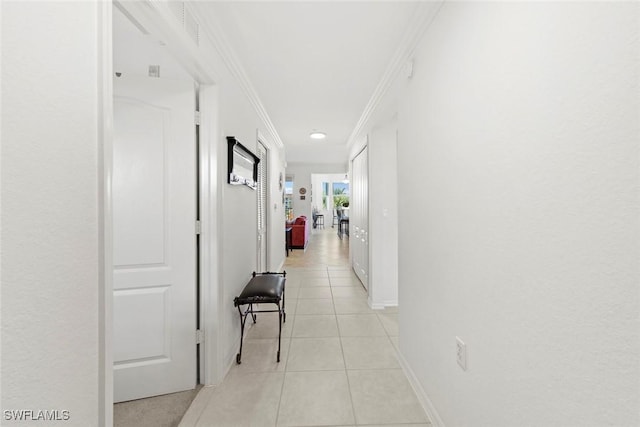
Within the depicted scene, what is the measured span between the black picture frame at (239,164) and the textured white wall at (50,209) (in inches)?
51.3

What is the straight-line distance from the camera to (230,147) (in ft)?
7.32

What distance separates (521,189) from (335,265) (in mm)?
5072

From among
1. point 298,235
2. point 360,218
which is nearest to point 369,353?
point 360,218

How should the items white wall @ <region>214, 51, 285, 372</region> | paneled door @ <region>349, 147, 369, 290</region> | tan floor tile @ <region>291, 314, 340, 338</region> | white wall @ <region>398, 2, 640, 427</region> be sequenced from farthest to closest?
paneled door @ <region>349, 147, 369, 290</region>
tan floor tile @ <region>291, 314, 340, 338</region>
white wall @ <region>214, 51, 285, 372</region>
white wall @ <region>398, 2, 640, 427</region>

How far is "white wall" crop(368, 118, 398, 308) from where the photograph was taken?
344cm

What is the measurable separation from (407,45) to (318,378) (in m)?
2.55

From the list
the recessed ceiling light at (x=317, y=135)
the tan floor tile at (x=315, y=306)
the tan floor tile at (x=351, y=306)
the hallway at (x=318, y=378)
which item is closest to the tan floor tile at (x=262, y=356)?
the hallway at (x=318, y=378)

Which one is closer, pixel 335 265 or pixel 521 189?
pixel 521 189

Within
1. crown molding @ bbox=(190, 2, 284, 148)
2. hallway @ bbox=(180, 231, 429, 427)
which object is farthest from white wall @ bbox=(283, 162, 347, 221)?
hallway @ bbox=(180, 231, 429, 427)

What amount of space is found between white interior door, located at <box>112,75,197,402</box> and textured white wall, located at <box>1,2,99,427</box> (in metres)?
0.94

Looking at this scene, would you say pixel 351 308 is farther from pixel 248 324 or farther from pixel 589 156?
pixel 589 156

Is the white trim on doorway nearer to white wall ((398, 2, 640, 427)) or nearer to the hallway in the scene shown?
the hallway

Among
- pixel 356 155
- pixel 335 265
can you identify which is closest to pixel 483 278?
pixel 356 155

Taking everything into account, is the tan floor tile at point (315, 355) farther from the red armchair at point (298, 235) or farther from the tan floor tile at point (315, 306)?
the red armchair at point (298, 235)
